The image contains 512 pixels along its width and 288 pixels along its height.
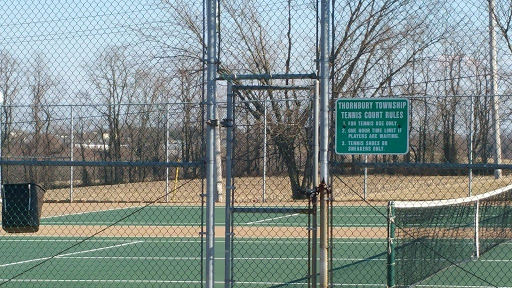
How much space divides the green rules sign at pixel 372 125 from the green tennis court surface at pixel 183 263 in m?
2.34

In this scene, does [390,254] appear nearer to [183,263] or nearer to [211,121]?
[211,121]

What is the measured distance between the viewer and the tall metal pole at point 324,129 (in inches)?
258

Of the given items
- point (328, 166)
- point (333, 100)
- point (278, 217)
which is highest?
point (333, 100)

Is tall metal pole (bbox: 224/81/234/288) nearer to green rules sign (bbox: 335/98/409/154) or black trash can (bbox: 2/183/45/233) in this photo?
green rules sign (bbox: 335/98/409/154)

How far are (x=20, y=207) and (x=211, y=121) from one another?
8.57 feet

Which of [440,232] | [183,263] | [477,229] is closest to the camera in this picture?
[440,232]

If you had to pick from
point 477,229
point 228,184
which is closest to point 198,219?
point 477,229

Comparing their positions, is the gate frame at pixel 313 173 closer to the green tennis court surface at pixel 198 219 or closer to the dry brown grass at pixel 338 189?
the dry brown grass at pixel 338 189

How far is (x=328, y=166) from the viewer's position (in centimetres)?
667

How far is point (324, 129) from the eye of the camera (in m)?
6.59

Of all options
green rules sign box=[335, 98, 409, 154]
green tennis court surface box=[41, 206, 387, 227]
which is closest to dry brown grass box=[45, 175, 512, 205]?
green tennis court surface box=[41, 206, 387, 227]

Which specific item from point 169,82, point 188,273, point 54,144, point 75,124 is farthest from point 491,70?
point 54,144

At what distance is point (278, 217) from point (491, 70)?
46.7 feet

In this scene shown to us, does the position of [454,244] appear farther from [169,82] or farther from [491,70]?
[169,82]
